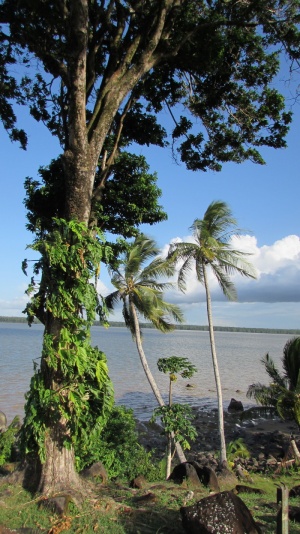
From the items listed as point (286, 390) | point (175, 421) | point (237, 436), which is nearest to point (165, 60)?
point (175, 421)

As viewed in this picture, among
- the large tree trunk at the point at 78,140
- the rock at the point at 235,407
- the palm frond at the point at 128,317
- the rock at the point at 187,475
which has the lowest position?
the rock at the point at 235,407

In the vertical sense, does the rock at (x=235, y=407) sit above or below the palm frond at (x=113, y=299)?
below

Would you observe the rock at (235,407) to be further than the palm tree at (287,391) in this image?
Yes

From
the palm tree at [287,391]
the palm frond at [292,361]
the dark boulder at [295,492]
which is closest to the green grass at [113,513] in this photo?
the dark boulder at [295,492]

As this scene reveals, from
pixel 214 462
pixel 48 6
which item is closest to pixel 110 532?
pixel 48 6

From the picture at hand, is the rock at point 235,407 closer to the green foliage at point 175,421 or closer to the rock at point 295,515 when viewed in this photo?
the green foliage at point 175,421

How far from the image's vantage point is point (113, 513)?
19.1 feet

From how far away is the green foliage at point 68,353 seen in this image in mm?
6312

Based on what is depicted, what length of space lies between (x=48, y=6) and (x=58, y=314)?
563 centimetres

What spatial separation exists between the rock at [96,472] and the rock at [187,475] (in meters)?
1.22

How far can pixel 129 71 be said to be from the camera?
776 cm

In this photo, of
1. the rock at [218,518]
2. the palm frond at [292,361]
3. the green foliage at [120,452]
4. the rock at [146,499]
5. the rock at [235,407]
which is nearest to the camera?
the rock at [218,518]

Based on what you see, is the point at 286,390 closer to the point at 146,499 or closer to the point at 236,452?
the point at 236,452

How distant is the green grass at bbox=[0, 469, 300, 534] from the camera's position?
5.36 metres
